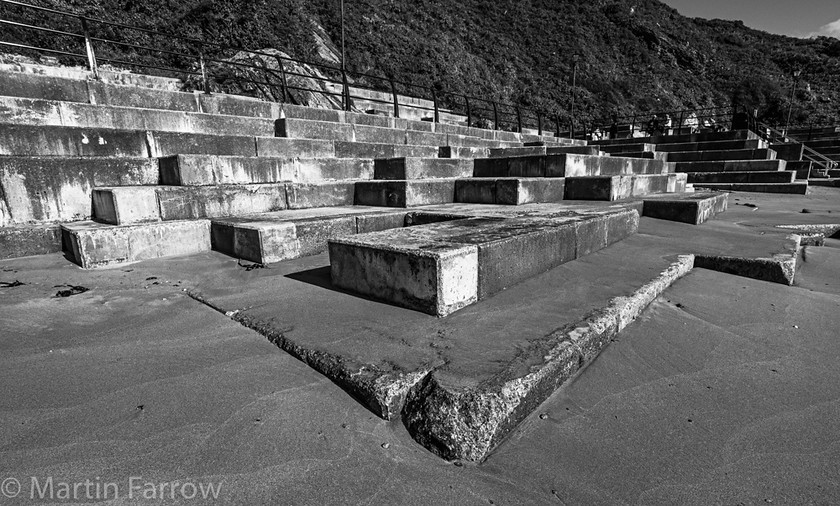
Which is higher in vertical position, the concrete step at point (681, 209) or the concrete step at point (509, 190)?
the concrete step at point (509, 190)

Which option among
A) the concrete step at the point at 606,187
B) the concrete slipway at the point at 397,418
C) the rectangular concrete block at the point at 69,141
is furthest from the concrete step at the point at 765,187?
Result: the rectangular concrete block at the point at 69,141

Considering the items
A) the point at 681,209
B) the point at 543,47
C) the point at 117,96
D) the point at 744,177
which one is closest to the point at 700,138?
the point at 744,177

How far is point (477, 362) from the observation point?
4.91 feet

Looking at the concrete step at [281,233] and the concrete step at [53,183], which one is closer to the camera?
the concrete step at [281,233]

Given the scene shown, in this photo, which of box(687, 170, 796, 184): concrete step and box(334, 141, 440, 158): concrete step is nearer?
box(334, 141, 440, 158): concrete step

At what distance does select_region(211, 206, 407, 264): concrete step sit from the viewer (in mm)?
3137

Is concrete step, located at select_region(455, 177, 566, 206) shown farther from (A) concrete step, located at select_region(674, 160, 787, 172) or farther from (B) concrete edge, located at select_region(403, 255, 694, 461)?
(A) concrete step, located at select_region(674, 160, 787, 172)

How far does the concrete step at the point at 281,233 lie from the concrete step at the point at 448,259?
0.93 meters

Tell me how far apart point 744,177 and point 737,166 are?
3.89ft

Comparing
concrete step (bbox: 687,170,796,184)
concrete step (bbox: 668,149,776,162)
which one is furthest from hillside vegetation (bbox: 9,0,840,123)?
concrete step (bbox: 687,170,796,184)

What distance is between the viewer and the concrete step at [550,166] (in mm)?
5957

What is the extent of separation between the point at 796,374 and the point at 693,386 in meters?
0.52

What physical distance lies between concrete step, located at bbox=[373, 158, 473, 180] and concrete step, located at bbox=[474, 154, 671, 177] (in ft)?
1.61

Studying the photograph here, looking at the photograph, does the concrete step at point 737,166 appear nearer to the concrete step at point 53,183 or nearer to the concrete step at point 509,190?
the concrete step at point 509,190
